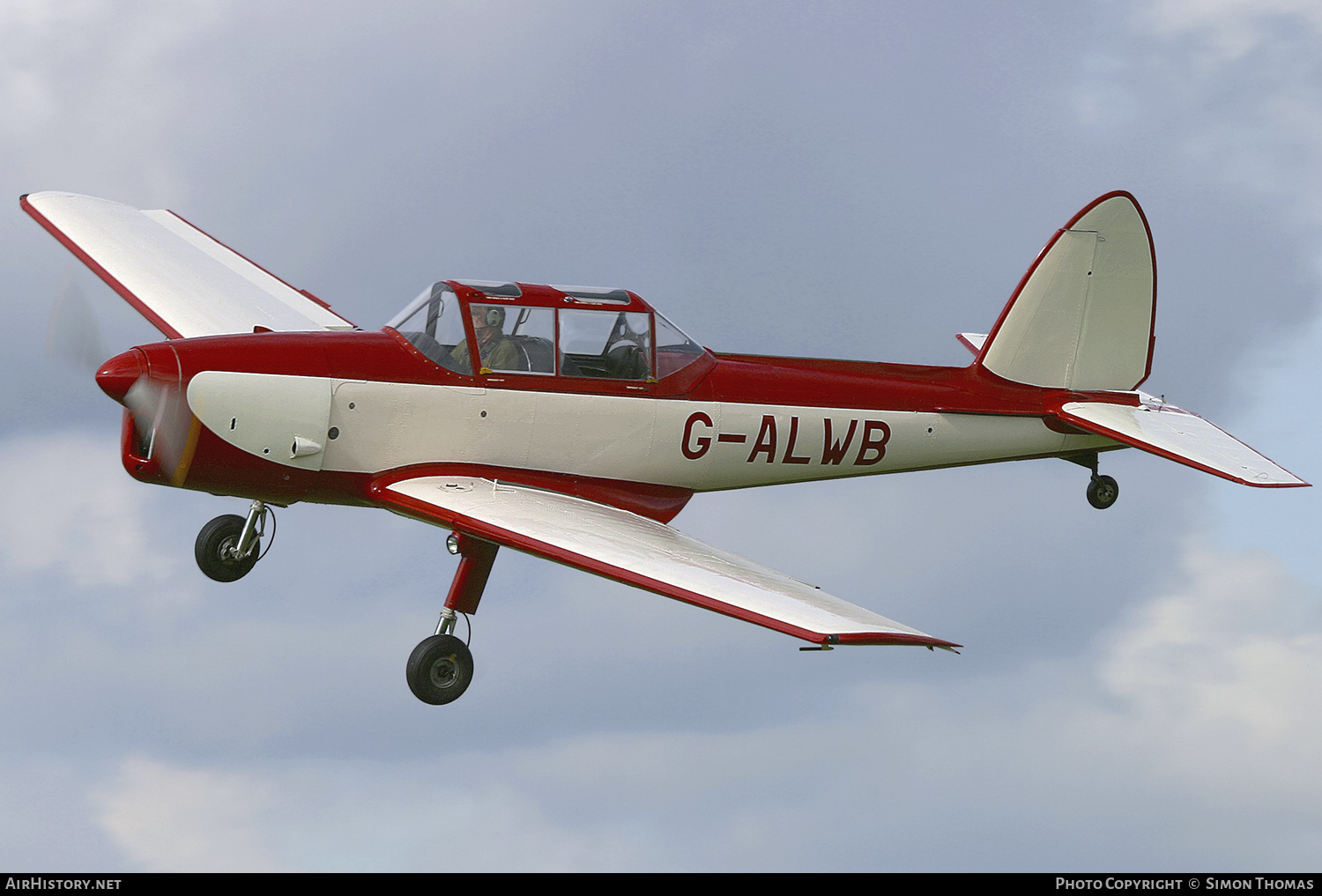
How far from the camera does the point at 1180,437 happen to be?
15.7 meters

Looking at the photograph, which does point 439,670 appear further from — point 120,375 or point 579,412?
point 120,375

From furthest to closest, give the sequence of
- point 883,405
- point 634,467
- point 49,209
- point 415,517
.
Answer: point 49,209, point 883,405, point 634,467, point 415,517

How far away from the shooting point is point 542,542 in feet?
40.0

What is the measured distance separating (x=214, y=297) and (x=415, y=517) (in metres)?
3.92

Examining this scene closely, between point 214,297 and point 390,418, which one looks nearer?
point 390,418

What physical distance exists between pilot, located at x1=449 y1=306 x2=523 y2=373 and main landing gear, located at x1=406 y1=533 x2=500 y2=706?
1.43m

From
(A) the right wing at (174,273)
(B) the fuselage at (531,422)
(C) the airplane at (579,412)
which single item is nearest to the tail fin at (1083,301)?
(C) the airplane at (579,412)

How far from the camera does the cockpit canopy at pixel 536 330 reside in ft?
44.7

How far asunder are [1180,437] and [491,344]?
6610mm

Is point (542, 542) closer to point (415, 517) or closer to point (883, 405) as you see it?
point (415, 517)

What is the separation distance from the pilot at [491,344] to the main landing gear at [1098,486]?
5.87 metres

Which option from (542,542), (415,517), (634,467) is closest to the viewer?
(542,542)

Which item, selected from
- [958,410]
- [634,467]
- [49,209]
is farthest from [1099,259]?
[49,209]

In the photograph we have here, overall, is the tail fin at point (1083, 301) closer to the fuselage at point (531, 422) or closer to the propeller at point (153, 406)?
the fuselage at point (531, 422)
